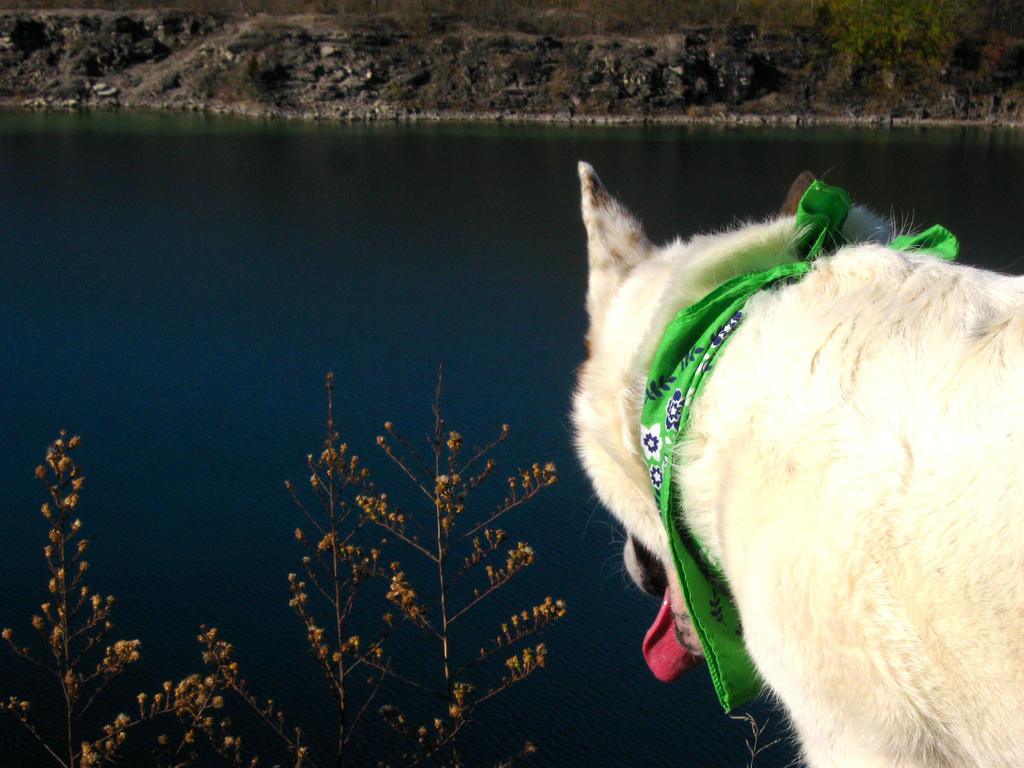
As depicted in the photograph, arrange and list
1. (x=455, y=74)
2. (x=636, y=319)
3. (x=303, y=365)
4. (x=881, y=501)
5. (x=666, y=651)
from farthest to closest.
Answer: (x=455, y=74), (x=303, y=365), (x=666, y=651), (x=636, y=319), (x=881, y=501)

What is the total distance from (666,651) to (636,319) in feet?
1.18

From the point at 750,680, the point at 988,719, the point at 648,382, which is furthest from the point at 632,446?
the point at 988,719

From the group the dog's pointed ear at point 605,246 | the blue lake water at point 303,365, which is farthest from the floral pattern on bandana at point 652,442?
the blue lake water at point 303,365

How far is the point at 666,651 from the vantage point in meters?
0.99

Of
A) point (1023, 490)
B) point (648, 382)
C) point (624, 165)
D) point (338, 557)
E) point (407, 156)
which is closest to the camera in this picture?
point (1023, 490)

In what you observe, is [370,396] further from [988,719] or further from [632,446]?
[988,719]

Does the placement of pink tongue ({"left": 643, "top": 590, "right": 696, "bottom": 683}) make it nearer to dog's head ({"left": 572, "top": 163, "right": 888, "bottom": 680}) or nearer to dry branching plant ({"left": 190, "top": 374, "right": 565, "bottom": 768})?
dog's head ({"left": 572, "top": 163, "right": 888, "bottom": 680})

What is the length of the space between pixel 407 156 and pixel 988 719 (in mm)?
9793

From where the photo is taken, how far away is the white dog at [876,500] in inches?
19.7

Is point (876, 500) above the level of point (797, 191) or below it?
below

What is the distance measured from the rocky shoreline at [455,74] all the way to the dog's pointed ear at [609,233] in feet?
43.1

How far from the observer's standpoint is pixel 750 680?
817 millimetres

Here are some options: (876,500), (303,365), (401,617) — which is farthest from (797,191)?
(303,365)

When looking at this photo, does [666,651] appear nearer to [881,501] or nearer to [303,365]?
[881,501]
